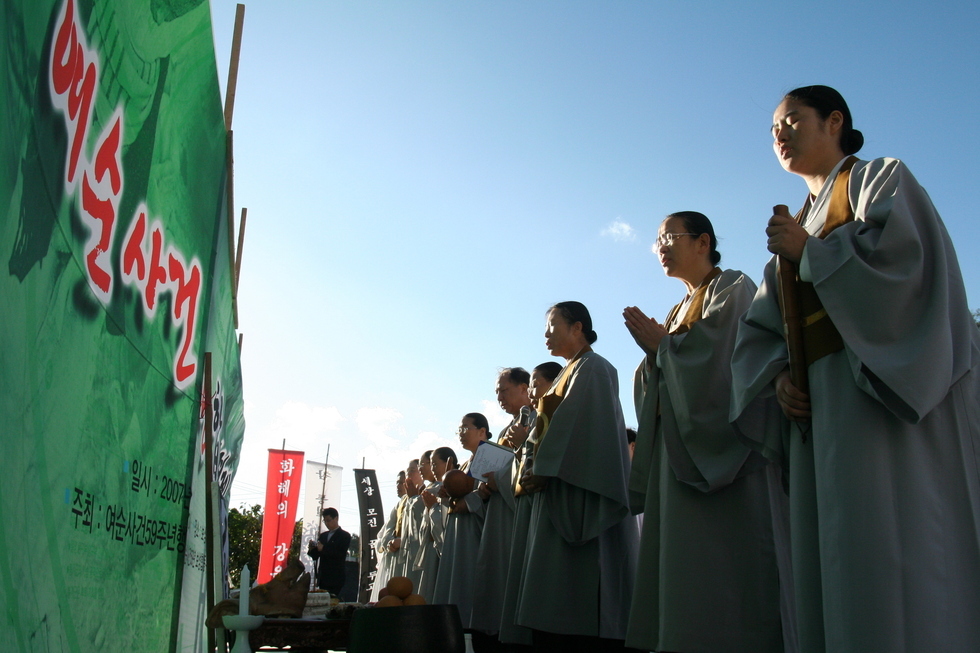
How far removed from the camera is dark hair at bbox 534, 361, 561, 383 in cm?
493

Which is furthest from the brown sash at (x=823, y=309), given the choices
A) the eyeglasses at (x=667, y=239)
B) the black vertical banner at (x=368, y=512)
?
the black vertical banner at (x=368, y=512)

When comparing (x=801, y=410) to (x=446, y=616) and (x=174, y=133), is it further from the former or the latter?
(x=174, y=133)

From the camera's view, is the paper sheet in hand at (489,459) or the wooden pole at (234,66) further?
the paper sheet in hand at (489,459)

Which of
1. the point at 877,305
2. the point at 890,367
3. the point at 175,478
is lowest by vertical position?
the point at 175,478

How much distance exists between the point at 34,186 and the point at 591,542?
2811 millimetres

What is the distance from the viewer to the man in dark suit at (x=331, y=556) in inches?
412

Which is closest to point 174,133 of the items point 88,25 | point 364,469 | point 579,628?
point 88,25

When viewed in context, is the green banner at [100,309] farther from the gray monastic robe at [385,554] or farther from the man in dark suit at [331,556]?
the man in dark suit at [331,556]

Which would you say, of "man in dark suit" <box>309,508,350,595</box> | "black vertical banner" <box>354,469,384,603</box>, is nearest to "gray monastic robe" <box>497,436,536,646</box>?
"man in dark suit" <box>309,508,350,595</box>

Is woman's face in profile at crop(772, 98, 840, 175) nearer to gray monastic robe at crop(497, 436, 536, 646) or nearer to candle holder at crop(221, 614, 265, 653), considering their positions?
gray monastic robe at crop(497, 436, 536, 646)

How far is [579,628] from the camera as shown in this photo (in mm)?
3398

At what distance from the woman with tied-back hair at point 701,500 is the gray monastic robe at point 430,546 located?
443cm

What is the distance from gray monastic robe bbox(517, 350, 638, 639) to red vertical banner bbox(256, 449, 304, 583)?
27.3 feet

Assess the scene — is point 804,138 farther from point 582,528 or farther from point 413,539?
point 413,539
